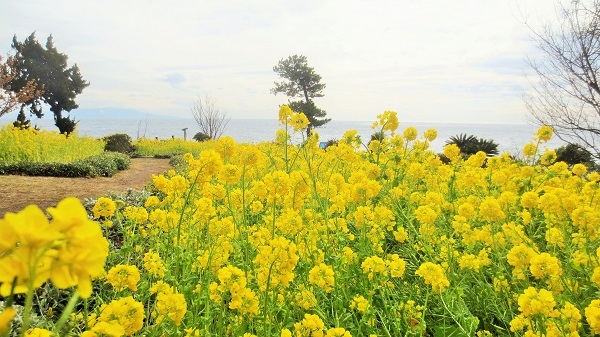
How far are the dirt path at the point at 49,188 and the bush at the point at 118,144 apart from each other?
10.7 metres

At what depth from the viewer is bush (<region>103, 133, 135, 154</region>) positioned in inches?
848

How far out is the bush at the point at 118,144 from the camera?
21531mm

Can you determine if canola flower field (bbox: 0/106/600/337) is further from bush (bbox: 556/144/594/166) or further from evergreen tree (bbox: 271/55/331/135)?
evergreen tree (bbox: 271/55/331/135)

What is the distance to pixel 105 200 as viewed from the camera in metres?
2.33

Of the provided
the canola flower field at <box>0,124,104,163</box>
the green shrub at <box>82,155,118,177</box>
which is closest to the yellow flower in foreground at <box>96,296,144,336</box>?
the green shrub at <box>82,155,118,177</box>

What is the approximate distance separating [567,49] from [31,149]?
650 inches

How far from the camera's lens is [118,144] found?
21.9 meters

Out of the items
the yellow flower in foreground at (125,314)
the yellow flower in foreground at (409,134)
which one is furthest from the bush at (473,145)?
the yellow flower in foreground at (125,314)

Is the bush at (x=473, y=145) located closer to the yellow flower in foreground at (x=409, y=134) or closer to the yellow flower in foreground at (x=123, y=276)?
the yellow flower in foreground at (x=409, y=134)

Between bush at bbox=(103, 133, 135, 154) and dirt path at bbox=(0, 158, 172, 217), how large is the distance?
35.2 feet

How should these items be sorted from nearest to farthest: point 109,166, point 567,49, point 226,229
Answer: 1. point 226,229
2. point 109,166
3. point 567,49

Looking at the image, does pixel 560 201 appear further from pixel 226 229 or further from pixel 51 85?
pixel 51 85

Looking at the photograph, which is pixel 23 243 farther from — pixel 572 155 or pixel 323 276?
pixel 572 155

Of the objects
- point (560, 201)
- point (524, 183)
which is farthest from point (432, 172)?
point (560, 201)
